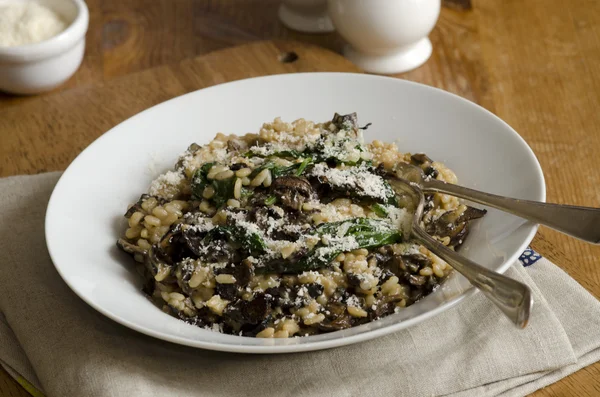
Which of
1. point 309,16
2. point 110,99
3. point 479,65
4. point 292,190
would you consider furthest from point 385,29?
point 292,190

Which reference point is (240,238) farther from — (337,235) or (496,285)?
(496,285)

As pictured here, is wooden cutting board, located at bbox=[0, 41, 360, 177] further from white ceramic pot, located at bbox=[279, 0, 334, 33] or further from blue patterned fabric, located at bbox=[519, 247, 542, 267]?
blue patterned fabric, located at bbox=[519, 247, 542, 267]

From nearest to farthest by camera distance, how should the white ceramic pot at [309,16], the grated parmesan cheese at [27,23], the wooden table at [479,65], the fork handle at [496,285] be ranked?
1. the fork handle at [496,285]
2. the wooden table at [479,65]
3. the grated parmesan cheese at [27,23]
4. the white ceramic pot at [309,16]

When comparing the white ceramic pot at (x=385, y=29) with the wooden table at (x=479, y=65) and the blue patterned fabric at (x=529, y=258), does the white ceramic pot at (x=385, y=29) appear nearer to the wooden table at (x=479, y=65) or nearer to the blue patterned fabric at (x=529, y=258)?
the wooden table at (x=479, y=65)

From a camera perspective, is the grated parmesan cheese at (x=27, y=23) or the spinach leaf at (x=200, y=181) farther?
the grated parmesan cheese at (x=27, y=23)

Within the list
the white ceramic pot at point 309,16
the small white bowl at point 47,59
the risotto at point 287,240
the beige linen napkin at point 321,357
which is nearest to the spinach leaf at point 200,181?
the risotto at point 287,240

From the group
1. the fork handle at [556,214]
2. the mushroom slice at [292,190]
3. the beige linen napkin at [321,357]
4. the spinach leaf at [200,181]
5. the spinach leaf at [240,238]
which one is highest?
the fork handle at [556,214]

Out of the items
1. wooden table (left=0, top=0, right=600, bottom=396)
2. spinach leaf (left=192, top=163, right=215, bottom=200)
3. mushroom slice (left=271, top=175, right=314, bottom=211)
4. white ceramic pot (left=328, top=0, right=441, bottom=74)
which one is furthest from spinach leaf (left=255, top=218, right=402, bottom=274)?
white ceramic pot (left=328, top=0, right=441, bottom=74)
